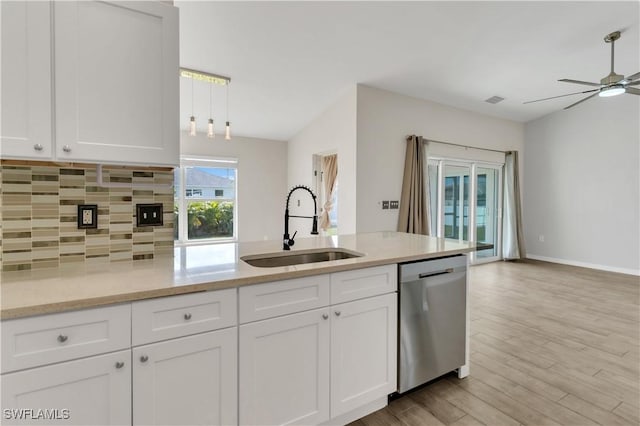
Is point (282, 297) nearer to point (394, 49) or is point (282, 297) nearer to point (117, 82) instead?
point (117, 82)

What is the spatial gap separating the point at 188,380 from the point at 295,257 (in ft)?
3.18

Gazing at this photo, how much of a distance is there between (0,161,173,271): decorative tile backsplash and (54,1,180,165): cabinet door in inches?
10.9

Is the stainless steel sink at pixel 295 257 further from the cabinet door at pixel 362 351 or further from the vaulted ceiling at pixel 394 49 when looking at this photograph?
the vaulted ceiling at pixel 394 49

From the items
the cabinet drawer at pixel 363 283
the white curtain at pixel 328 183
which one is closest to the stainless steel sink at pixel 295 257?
the cabinet drawer at pixel 363 283

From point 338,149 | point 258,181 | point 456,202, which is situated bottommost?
point 456,202

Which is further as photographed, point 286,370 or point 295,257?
→ point 295,257

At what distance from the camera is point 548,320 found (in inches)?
128

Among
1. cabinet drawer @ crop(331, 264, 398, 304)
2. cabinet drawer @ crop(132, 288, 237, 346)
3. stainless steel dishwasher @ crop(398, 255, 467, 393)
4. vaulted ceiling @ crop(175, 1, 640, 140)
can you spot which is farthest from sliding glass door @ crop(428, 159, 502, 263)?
cabinet drawer @ crop(132, 288, 237, 346)

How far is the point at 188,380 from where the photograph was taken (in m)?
1.23

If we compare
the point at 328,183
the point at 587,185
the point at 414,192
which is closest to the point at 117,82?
the point at 414,192

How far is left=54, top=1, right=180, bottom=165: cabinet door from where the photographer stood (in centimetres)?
126

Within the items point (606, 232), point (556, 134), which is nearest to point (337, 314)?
point (606, 232)

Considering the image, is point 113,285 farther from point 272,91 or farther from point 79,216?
point 272,91

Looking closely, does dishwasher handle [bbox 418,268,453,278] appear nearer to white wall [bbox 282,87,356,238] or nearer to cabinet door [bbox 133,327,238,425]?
cabinet door [bbox 133,327,238,425]
